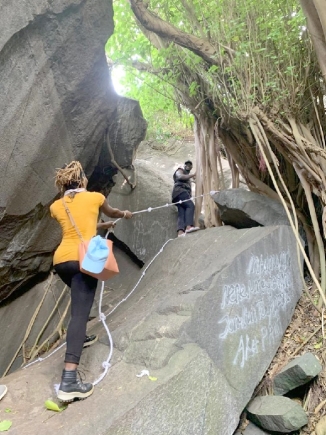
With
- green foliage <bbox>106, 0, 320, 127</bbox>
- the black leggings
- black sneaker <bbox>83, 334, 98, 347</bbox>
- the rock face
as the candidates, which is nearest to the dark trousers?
green foliage <bbox>106, 0, 320, 127</bbox>

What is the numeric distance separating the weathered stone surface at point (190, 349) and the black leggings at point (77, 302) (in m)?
0.33

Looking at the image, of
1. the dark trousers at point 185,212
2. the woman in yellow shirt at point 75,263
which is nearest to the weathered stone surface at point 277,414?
the woman in yellow shirt at point 75,263

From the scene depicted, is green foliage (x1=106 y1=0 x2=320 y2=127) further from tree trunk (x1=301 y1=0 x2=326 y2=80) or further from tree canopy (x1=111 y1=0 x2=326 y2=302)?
tree trunk (x1=301 y1=0 x2=326 y2=80)

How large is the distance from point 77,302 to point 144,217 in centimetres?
417

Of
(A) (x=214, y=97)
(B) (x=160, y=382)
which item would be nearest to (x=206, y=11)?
(A) (x=214, y=97)

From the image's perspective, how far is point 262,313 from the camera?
3324mm

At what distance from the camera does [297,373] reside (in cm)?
294

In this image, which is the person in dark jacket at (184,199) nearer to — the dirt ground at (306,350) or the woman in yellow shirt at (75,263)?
the dirt ground at (306,350)

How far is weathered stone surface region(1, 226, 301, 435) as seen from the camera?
225 centimetres

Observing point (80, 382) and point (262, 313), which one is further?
point (262, 313)

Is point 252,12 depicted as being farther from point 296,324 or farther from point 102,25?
point 296,324

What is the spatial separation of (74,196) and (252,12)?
9.37 feet

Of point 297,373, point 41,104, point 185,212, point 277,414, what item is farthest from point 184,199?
point 277,414

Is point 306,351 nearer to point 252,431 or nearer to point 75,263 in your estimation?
point 252,431
